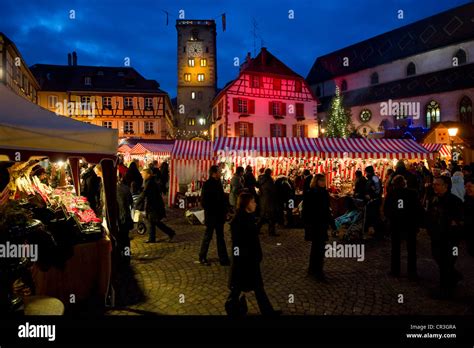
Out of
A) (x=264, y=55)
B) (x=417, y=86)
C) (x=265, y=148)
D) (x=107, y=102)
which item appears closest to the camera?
(x=265, y=148)

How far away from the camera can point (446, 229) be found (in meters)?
4.71

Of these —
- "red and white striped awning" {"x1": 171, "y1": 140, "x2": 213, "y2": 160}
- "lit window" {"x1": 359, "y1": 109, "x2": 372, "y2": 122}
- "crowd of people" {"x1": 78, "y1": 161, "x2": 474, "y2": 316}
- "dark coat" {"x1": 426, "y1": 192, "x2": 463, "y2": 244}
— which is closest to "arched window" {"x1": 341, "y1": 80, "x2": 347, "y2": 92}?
"lit window" {"x1": 359, "y1": 109, "x2": 372, "y2": 122}

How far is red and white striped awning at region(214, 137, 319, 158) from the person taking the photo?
12.9 metres

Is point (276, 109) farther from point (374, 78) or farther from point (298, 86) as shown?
point (374, 78)

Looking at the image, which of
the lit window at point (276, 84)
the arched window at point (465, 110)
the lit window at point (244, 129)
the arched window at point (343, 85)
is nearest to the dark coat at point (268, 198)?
the lit window at point (244, 129)

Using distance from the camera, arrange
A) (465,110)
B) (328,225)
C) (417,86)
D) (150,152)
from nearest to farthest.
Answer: (328,225)
(150,152)
(465,110)
(417,86)

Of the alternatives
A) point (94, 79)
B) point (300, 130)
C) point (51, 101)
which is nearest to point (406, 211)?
point (300, 130)

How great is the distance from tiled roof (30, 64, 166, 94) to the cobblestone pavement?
31416 mm

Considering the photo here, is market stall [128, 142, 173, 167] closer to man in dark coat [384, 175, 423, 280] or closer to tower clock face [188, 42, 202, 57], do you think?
man in dark coat [384, 175, 423, 280]

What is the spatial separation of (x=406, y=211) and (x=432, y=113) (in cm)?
3172

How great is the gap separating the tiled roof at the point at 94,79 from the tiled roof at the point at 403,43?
25.0m

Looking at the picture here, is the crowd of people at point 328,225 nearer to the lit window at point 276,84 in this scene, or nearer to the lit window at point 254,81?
the lit window at point 254,81

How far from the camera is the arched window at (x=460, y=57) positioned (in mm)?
30594

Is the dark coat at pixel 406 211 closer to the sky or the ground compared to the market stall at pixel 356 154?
closer to the ground
